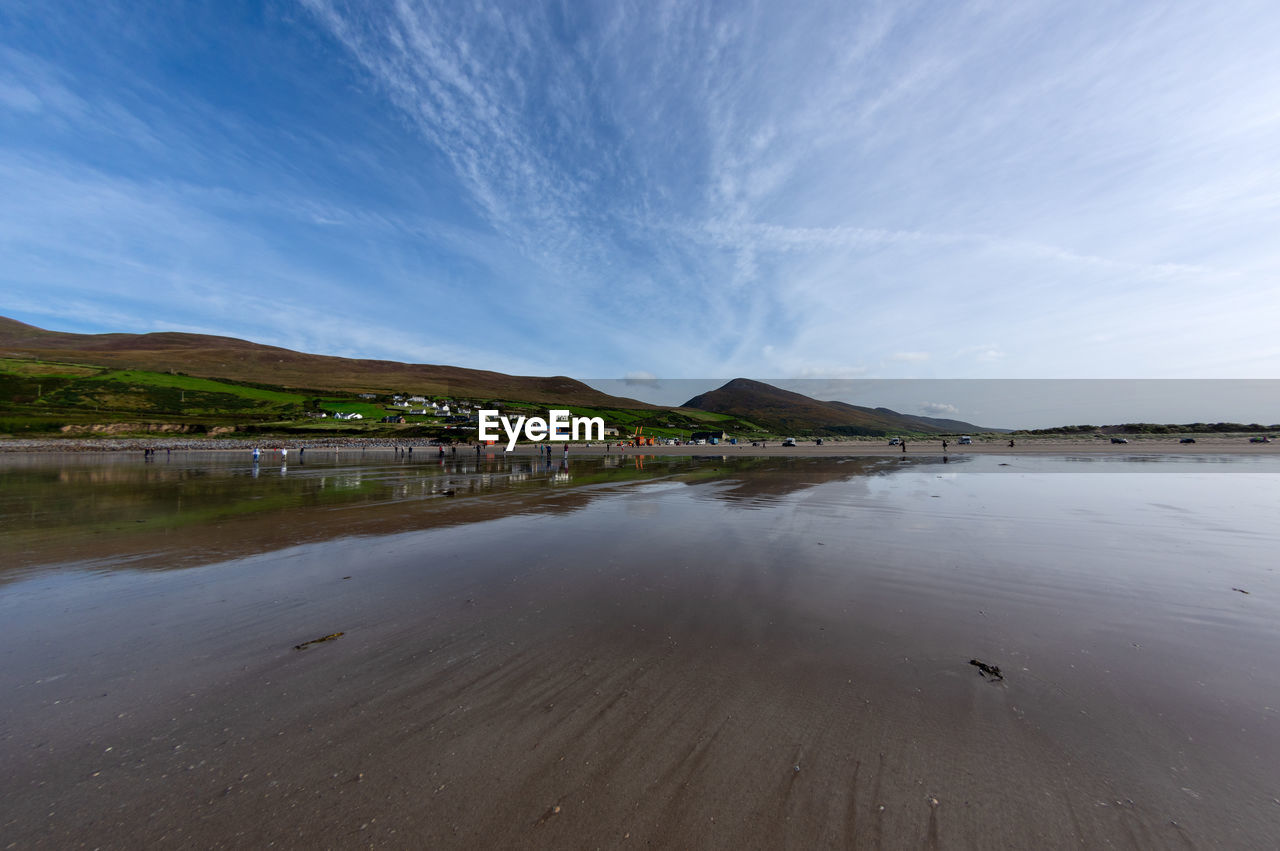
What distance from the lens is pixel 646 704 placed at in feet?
14.4

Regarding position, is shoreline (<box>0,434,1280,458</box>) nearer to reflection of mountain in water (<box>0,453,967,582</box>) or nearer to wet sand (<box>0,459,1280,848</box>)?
reflection of mountain in water (<box>0,453,967,582</box>)

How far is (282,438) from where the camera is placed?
79.3 m

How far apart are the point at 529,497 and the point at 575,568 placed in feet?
36.9

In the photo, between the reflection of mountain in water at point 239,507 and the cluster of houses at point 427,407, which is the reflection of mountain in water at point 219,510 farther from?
the cluster of houses at point 427,407

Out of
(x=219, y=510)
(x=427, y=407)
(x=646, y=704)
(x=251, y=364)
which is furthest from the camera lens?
(x=251, y=364)

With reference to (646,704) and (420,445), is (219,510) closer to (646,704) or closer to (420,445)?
(646,704)

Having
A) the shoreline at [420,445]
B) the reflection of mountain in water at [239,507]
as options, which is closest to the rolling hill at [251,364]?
the shoreline at [420,445]

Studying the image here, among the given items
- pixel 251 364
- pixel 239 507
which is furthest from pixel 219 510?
pixel 251 364

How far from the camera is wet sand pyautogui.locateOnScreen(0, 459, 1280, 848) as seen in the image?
303 cm

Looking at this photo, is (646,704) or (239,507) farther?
(239,507)

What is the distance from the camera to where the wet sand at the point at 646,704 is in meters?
3.03

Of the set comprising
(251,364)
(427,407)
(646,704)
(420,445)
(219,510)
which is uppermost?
(251,364)

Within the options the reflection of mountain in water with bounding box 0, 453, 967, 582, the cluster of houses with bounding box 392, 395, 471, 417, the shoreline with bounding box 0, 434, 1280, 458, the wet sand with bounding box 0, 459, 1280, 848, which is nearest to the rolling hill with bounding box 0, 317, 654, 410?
the cluster of houses with bounding box 392, 395, 471, 417

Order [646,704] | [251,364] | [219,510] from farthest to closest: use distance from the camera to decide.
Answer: [251,364] → [219,510] → [646,704]
